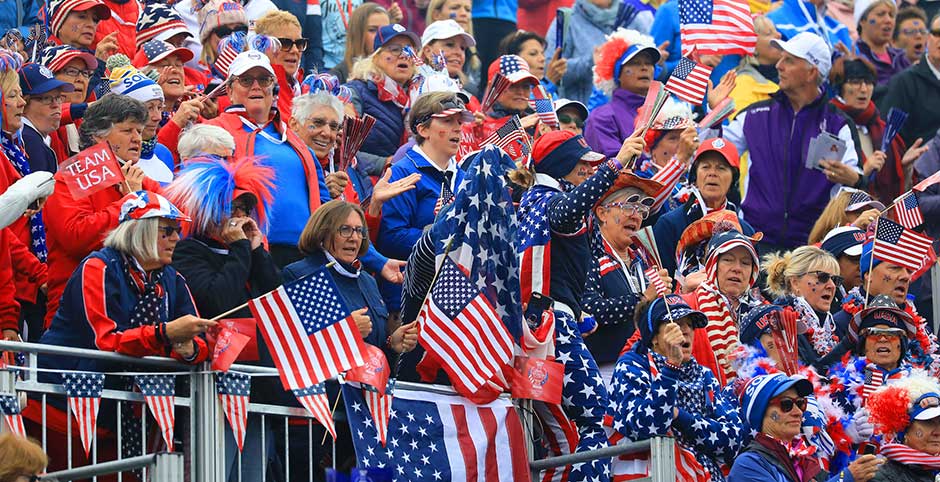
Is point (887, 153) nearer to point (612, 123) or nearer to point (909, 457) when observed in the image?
point (612, 123)

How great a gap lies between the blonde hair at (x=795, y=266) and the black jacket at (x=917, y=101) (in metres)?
4.33

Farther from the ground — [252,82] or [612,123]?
[612,123]

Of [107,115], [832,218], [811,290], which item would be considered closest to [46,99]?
[107,115]

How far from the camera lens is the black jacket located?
18.3 m

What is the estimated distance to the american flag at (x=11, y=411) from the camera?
8945mm

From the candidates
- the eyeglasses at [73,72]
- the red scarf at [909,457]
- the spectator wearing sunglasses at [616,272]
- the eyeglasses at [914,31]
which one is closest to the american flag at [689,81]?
the spectator wearing sunglasses at [616,272]

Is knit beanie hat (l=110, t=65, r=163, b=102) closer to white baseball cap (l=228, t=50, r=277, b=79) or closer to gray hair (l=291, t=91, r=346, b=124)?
white baseball cap (l=228, t=50, r=277, b=79)

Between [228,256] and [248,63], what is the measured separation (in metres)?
2.34

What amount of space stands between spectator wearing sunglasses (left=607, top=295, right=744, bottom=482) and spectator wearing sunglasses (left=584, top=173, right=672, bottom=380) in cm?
46

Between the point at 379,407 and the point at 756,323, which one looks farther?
the point at 756,323

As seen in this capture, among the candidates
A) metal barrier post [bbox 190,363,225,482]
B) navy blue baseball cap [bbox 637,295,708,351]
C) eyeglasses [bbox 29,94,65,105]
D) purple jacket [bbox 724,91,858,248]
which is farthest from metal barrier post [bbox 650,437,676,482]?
purple jacket [bbox 724,91,858,248]

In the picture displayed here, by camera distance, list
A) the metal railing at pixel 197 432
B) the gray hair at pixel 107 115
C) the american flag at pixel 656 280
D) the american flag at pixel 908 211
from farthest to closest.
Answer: the american flag at pixel 908 211 < the american flag at pixel 656 280 < the gray hair at pixel 107 115 < the metal railing at pixel 197 432

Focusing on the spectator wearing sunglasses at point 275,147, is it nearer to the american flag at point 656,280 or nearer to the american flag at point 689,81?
the american flag at point 656,280

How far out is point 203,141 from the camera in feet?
37.8
